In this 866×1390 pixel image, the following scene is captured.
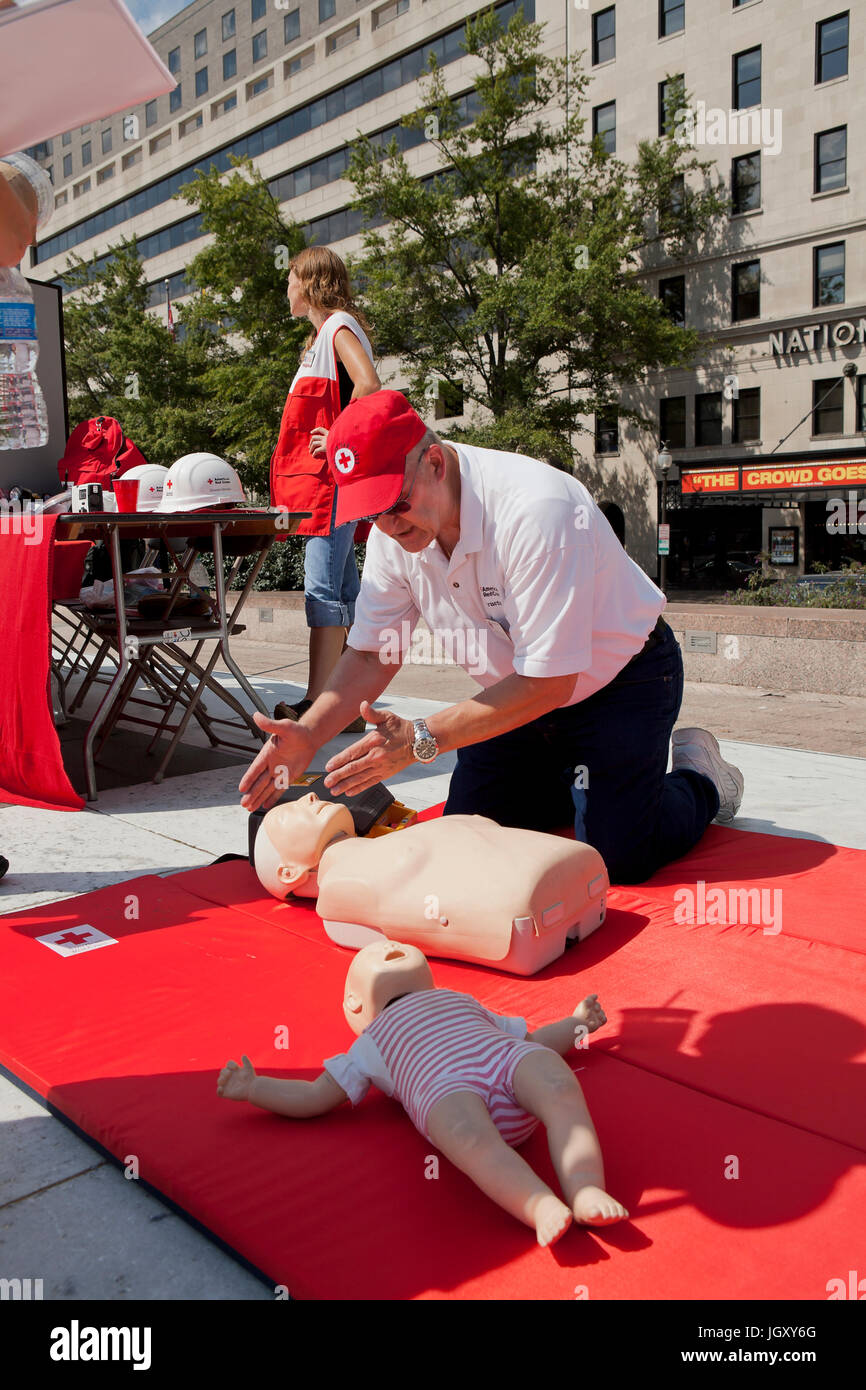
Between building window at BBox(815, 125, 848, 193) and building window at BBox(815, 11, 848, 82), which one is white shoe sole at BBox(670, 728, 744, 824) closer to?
building window at BBox(815, 125, 848, 193)

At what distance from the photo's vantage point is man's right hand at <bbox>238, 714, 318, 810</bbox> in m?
2.61

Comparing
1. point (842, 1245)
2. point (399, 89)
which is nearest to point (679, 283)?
point (399, 89)

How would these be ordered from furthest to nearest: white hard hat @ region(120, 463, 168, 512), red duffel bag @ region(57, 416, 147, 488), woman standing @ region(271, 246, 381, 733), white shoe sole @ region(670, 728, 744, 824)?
1. red duffel bag @ region(57, 416, 147, 488)
2. white hard hat @ region(120, 463, 168, 512)
3. woman standing @ region(271, 246, 381, 733)
4. white shoe sole @ region(670, 728, 744, 824)

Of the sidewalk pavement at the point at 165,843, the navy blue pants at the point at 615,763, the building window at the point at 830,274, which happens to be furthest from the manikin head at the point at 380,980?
the building window at the point at 830,274

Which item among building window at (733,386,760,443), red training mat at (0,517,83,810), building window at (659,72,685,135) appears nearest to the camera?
red training mat at (0,517,83,810)

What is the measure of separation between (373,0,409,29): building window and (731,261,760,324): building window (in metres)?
16.8

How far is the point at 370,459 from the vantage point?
241cm

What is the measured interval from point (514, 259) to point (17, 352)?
26788 mm

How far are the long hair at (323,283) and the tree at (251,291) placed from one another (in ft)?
68.0

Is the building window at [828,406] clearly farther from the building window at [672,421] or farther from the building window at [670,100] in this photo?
the building window at [670,100]

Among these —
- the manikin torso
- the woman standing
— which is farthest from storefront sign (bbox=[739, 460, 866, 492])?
the manikin torso

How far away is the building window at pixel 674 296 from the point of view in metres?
30.6

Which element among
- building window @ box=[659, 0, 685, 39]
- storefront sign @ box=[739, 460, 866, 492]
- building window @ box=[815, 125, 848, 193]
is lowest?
storefront sign @ box=[739, 460, 866, 492]
